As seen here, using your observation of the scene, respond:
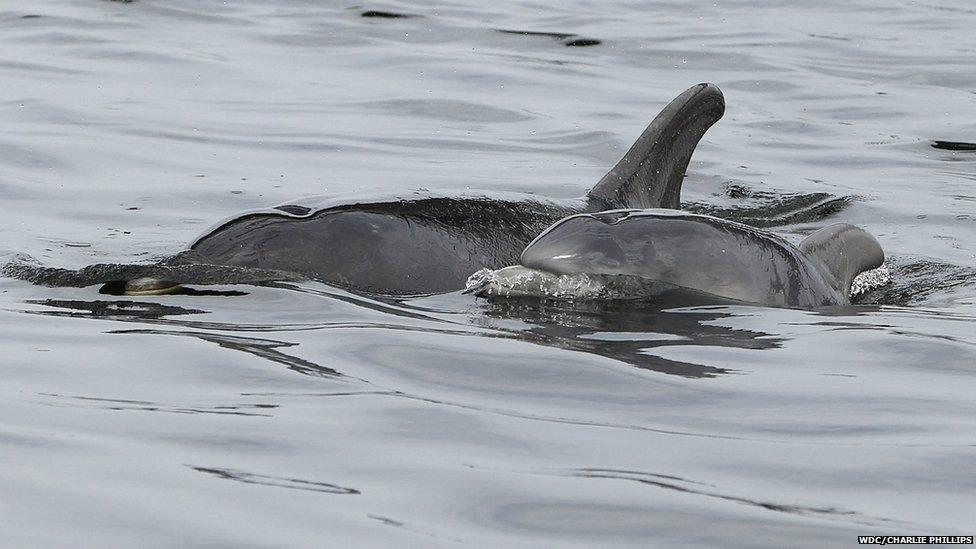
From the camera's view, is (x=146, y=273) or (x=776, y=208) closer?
(x=146, y=273)

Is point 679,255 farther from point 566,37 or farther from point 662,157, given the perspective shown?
point 566,37

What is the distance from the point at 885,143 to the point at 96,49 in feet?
23.7

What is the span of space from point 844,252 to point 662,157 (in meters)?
1.12

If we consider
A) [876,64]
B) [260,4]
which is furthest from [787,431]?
[260,4]

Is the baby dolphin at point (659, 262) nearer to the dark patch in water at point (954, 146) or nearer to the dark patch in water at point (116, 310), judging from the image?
the dark patch in water at point (116, 310)

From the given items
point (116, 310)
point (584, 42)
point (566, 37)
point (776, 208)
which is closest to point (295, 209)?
point (116, 310)

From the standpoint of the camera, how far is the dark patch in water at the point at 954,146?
12.4 metres

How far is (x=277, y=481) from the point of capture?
3752 millimetres

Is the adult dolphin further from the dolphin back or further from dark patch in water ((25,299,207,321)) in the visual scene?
the dolphin back

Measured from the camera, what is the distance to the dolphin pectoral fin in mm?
7598

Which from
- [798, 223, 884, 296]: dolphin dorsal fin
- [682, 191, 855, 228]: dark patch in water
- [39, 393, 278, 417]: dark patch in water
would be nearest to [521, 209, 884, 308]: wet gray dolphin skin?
[798, 223, 884, 296]: dolphin dorsal fin

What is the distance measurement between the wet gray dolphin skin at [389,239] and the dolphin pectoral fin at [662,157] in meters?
0.35

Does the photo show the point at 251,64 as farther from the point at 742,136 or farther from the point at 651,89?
the point at 742,136

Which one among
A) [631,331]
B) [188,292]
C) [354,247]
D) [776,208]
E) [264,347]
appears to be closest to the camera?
[264,347]
